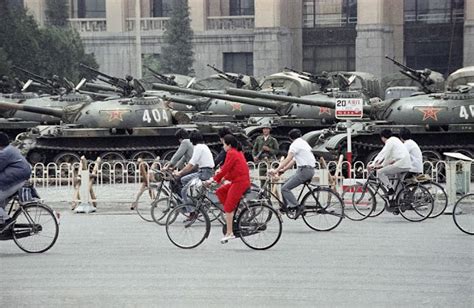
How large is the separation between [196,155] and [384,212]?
144 inches

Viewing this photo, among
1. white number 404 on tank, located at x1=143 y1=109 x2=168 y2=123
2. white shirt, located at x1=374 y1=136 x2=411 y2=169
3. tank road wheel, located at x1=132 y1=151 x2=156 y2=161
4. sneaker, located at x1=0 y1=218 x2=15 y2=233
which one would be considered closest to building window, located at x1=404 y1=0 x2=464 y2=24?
white number 404 on tank, located at x1=143 y1=109 x2=168 y2=123

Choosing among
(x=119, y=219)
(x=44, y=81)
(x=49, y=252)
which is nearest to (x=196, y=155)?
(x=119, y=219)

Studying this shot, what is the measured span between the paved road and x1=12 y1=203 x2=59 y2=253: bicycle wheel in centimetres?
18

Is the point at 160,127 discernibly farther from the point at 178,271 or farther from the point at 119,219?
the point at 178,271

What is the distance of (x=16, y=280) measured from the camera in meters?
13.5

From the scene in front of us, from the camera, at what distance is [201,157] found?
18.7 metres

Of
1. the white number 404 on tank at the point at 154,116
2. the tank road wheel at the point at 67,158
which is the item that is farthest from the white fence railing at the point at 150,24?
the tank road wheel at the point at 67,158

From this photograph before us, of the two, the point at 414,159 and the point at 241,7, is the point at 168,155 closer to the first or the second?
the point at 414,159

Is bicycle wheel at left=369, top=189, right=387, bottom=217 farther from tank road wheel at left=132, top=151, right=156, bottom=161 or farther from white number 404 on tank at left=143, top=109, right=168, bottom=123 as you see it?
white number 404 on tank at left=143, top=109, right=168, bottom=123

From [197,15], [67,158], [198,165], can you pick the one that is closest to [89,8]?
[197,15]

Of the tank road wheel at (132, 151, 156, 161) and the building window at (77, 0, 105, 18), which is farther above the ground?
the building window at (77, 0, 105, 18)

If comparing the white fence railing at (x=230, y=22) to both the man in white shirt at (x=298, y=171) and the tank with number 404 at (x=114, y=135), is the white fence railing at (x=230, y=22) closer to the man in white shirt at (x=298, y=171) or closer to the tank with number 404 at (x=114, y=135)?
the tank with number 404 at (x=114, y=135)

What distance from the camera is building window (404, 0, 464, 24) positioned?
60.1m

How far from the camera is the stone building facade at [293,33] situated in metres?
59.2
